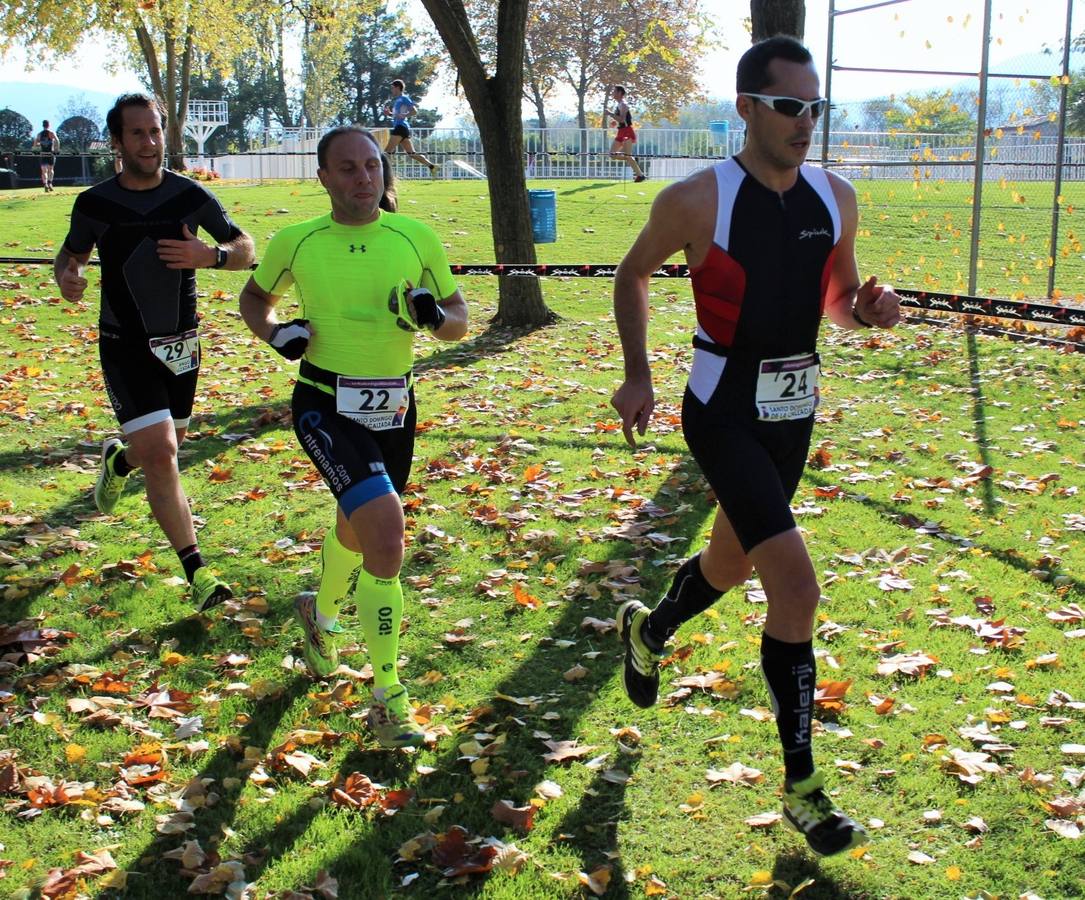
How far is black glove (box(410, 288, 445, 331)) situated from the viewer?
4594 mm

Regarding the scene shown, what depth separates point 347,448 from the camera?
4598 mm

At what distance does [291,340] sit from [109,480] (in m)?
2.98

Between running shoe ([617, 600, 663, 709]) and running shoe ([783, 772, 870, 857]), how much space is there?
98 cm

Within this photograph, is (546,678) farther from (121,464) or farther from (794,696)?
(121,464)

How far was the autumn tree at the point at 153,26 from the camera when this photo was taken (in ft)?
102

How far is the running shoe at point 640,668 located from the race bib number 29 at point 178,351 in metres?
2.82

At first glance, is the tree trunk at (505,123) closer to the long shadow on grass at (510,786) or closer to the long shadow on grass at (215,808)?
the long shadow on grass at (510,786)

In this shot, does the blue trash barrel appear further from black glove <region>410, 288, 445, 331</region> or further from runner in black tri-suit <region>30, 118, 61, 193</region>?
runner in black tri-suit <region>30, 118, 61, 193</region>

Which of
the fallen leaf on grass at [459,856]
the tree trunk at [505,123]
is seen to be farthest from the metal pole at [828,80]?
the fallen leaf on grass at [459,856]

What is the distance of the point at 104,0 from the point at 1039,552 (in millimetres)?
28659

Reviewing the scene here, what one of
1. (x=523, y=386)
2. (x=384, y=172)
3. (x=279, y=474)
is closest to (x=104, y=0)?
(x=523, y=386)

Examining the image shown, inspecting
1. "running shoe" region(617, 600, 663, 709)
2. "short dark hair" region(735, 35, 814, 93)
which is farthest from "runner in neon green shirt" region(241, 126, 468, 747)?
"short dark hair" region(735, 35, 814, 93)

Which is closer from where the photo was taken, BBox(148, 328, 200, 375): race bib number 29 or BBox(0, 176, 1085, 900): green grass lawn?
BBox(0, 176, 1085, 900): green grass lawn

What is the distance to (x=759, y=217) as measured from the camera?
157 inches
